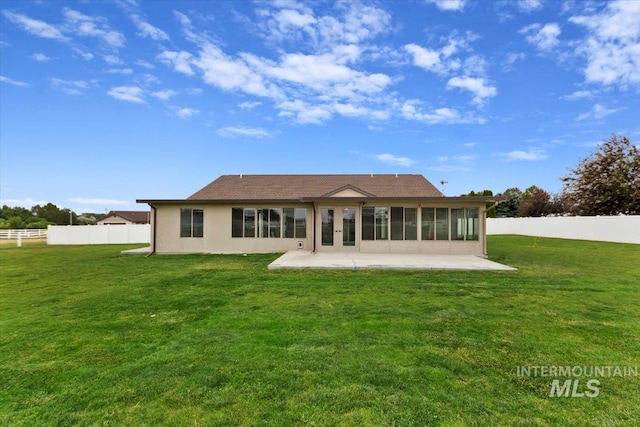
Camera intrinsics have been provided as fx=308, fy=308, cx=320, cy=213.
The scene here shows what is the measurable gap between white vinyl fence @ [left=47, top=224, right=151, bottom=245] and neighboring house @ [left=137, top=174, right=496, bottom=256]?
412 inches

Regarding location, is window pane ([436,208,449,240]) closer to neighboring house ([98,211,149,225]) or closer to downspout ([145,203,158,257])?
downspout ([145,203,158,257])

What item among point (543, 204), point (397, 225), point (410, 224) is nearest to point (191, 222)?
point (397, 225)

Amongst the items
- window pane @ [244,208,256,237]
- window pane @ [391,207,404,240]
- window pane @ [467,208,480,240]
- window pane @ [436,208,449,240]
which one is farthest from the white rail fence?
window pane @ [467,208,480,240]

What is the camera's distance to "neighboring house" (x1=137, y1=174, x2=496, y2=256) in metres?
13.1

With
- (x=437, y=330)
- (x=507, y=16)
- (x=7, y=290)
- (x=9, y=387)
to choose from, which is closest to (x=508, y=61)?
(x=507, y=16)

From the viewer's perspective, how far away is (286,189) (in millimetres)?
17734

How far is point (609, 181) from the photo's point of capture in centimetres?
2717

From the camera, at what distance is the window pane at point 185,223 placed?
47.6ft

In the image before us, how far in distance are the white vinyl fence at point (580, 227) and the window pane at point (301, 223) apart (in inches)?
773

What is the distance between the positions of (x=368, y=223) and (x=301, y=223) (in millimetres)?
3132

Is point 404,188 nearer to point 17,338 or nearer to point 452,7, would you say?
point 452,7

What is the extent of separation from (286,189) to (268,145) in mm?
7331

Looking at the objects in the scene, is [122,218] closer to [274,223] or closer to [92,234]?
[92,234]

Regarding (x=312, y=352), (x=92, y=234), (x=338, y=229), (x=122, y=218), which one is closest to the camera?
(x=312, y=352)
